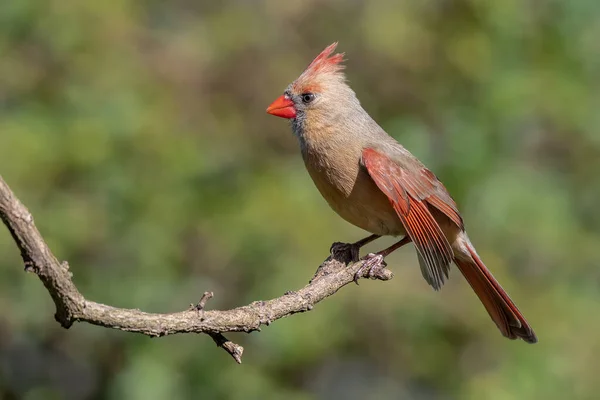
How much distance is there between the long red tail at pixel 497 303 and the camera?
4160mm

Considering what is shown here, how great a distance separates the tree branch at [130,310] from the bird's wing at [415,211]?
2.22ft

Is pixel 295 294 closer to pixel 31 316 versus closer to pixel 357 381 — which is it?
pixel 31 316

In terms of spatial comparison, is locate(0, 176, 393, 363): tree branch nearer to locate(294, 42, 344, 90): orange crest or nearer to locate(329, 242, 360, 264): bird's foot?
locate(329, 242, 360, 264): bird's foot

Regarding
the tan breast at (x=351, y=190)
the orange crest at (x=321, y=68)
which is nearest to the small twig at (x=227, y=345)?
the tan breast at (x=351, y=190)

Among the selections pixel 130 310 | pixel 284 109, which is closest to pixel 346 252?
pixel 284 109

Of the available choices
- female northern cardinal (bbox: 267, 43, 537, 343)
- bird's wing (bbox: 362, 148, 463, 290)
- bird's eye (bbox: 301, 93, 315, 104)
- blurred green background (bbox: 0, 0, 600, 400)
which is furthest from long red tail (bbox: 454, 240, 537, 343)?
bird's eye (bbox: 301, 93, 315, 104)

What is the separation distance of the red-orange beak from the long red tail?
1.03 m

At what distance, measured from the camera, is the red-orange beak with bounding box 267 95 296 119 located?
4.20 m

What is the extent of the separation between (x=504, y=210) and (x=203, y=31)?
2102 millimetres

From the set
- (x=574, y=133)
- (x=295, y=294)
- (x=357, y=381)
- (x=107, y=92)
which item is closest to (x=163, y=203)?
(x=107, y=92)

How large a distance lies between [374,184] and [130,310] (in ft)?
5.67

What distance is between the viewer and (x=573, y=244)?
5.20 metres

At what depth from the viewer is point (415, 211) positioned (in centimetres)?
391

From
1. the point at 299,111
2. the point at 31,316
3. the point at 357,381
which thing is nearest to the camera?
the point at 299,111
